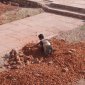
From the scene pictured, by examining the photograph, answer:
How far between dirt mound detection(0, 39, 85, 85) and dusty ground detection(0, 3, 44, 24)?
2921mm

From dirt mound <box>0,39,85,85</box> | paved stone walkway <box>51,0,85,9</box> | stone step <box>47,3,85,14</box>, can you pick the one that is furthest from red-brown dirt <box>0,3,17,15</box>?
dirt mound <box>0,39,85,85</box>

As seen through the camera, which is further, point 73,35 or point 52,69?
point 73,35

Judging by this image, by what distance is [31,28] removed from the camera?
8.73m

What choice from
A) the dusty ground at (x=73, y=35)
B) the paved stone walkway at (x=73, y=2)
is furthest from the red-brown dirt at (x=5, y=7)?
the dusty ground at (x=73, y=35)

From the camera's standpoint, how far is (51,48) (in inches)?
256

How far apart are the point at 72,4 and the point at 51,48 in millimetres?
4394

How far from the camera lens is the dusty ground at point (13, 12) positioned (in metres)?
9.75

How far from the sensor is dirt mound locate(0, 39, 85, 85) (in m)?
5.64

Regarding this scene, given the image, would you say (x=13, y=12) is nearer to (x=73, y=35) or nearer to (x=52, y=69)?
(x=73, y=35)

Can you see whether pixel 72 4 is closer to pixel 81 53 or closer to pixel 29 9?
pixel 29 9

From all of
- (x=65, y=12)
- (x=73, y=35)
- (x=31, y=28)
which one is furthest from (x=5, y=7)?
(x=73, y=35)

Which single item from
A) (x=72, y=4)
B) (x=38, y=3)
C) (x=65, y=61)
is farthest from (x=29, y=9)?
(x=65, y=61)

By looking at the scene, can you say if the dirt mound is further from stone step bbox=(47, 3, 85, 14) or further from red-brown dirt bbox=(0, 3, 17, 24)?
red-brown dirt bbox=(0, 3, 17, 24)

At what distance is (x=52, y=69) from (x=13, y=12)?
4743mm
